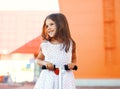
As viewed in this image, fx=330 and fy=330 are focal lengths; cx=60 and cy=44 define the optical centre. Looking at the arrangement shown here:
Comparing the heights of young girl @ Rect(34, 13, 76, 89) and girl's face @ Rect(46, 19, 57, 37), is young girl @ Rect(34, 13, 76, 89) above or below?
below

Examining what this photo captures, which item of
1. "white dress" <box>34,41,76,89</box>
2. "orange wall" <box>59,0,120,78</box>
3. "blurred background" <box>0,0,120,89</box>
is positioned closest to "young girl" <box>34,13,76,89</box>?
"white dress" <box>34,41,76,89</box>

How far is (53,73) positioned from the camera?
176 cm

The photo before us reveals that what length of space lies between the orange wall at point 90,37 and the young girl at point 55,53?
14.2 ft

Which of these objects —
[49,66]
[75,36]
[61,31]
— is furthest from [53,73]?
[75,36]

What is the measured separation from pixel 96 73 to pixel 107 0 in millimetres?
1386

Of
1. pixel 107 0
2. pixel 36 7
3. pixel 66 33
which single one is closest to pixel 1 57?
pixel 36 7

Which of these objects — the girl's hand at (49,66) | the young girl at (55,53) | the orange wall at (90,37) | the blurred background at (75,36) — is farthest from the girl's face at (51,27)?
the orange wall at (90,37)

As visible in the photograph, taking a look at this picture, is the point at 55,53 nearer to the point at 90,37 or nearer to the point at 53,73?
the point at 53,73

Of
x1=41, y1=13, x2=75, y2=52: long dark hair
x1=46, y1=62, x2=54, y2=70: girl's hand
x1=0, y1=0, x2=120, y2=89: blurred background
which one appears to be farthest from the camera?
x1=0, y1=0, x2=120, y2=89: blurred background

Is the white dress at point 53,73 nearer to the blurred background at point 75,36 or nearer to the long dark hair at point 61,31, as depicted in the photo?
the long dark hair at point 61,31

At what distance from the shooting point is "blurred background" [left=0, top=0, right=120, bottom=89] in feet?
20.0

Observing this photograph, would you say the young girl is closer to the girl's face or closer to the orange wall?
the girl's face

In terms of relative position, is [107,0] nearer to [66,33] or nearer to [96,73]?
[96,73]

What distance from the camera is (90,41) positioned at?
622 cm
